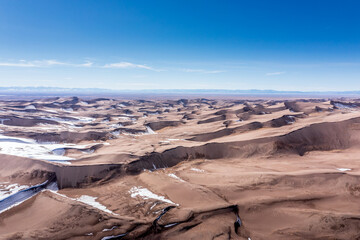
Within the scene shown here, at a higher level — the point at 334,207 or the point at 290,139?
the point at 290,139

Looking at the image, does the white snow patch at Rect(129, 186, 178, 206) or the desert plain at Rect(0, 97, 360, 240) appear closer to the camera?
the desert plain at Rect(0, 97, 360, 240)

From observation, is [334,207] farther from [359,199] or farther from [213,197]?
[213,197]

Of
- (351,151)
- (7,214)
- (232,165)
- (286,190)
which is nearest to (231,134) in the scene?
(232,165)

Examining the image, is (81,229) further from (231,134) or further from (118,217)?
(231,134)

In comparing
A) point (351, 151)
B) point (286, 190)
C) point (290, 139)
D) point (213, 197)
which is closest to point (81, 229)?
point (213, 197)

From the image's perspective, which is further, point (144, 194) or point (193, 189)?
point (193, 189)

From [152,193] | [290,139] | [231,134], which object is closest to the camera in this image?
[152,193]

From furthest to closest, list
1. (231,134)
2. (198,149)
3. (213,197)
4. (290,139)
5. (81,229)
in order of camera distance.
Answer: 1. (231,134)
2. (290,139)
3. (198,149)
4. (213,197)
5. (81,229)

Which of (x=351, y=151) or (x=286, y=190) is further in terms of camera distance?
(x=351, y=151)

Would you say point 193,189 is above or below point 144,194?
above

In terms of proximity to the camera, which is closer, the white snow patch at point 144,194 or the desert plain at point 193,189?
the desert plain at point 193,189
